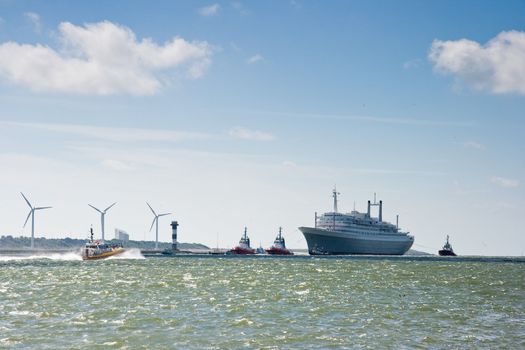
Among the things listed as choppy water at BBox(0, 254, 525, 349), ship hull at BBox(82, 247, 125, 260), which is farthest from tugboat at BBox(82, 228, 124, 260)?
choppy water at BBox(0, 254, 525, 349)

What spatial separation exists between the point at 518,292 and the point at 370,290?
44.2 ft

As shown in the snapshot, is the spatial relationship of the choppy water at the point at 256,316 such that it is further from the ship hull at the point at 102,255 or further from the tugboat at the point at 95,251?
the tugboat at the point at 95,251

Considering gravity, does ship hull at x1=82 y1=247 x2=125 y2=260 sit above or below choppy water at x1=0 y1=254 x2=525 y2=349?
below

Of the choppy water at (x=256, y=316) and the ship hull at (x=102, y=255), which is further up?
the choppy water at (x=256, y=316)

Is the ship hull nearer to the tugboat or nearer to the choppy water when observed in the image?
the tugboat

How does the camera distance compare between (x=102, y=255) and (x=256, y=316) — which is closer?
(x=256, y=316)

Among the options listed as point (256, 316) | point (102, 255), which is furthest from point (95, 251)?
point (256, 316)

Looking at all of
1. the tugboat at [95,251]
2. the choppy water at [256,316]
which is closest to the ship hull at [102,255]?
the tugboat at [95,251]

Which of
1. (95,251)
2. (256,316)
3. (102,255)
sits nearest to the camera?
(256,316)

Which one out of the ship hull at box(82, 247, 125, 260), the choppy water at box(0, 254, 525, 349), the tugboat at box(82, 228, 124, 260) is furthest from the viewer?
the tugboat at box(82, 228, 124, 260)

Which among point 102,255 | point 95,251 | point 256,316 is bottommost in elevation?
point 102,255

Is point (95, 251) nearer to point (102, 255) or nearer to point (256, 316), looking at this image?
point (102, 255)

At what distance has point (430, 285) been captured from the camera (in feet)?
236

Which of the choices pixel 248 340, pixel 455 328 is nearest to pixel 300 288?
pixel 455 328
